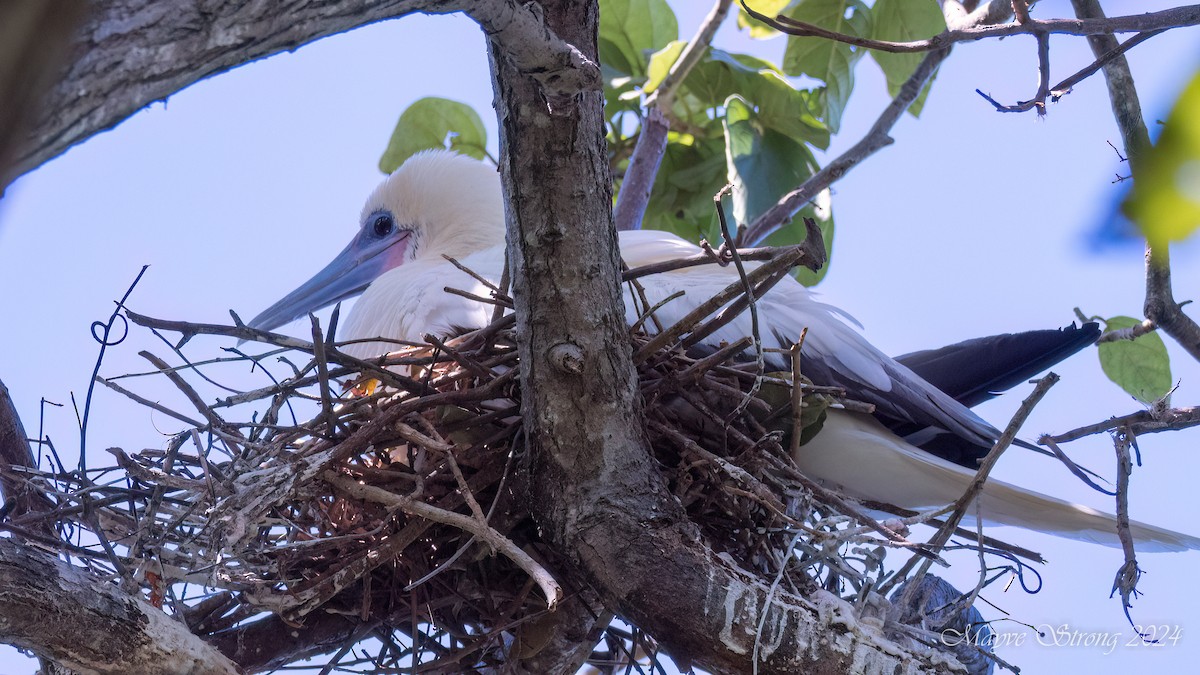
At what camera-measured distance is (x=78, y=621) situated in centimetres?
175

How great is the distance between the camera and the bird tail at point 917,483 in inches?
97.3

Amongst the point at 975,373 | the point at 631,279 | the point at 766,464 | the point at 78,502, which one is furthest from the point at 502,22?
the point at 975,373

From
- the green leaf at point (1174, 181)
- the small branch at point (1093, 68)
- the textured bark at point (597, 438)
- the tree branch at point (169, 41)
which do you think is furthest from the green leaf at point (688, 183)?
the green leaf at point (1174, 181)

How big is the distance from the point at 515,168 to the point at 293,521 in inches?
36.8

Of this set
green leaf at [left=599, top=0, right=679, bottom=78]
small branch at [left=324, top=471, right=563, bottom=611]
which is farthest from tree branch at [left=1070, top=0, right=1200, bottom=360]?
green leaf at [left=599, top=0, right=679, bottom=78]

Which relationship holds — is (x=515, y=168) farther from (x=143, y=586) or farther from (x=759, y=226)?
(x=759, y=226)

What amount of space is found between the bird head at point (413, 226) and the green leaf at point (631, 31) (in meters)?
0.59

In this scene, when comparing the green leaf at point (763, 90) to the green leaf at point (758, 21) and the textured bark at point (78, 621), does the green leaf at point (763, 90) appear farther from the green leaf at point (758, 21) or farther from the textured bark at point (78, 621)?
the textured bark at point (78, 621)

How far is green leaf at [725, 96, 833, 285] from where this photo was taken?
11.4 feet

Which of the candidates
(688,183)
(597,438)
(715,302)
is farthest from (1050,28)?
(688,183)

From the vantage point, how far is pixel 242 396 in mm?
2123

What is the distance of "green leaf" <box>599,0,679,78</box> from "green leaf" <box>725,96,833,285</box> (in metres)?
0.43

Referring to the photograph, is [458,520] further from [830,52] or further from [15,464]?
[830,52]

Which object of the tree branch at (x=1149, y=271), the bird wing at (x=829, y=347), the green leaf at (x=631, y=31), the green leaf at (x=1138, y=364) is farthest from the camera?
the green leaf at (x=631, y=31)
